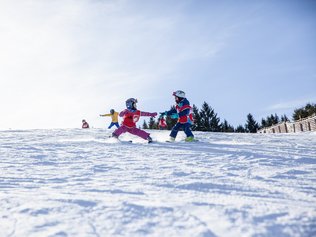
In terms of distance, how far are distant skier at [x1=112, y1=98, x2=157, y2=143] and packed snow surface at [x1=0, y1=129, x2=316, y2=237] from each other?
12.6ft

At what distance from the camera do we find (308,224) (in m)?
2.55

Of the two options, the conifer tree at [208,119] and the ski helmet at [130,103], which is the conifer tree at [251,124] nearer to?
the conifer tree at [208,119]

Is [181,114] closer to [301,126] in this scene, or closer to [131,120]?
[131,120]

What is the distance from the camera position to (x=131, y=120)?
973cm

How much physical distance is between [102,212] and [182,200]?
0.86 meters

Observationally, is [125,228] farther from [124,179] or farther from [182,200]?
[124,179]

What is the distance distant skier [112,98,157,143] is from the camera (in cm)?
959

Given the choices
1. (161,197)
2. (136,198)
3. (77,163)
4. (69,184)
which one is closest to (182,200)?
(161,197)

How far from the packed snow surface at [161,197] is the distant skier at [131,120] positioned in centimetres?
385

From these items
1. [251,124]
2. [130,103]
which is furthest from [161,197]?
[251,124]

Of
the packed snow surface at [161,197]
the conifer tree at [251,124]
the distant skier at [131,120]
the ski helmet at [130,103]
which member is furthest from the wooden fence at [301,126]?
the conifer tree at [251,124]

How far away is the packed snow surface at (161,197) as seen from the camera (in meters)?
2.68

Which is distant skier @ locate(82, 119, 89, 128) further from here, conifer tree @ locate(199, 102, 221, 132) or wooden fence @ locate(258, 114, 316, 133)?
conifer tree @ locate(199, 102, 221, 132)

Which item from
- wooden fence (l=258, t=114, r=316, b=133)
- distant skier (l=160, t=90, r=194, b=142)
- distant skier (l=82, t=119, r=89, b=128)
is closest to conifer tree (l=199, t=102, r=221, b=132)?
wooden fence (l=258, t=114, r=316, b=133)
